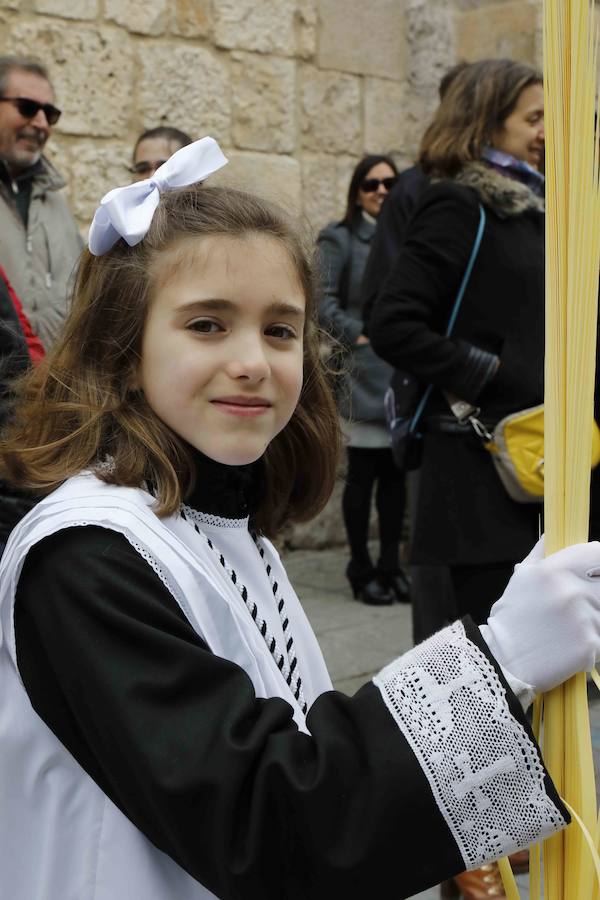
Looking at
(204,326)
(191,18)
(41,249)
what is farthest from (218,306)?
(191,18)

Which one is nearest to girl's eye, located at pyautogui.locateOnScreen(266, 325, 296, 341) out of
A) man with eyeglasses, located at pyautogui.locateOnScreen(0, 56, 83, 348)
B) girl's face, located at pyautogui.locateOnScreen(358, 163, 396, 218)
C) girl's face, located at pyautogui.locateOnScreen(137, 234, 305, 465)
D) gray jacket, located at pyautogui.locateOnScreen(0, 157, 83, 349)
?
girl's face, located at pyautogui.locateOnScreen(137, 234, 305, 465)

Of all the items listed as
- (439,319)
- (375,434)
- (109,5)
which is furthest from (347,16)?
(439,319)

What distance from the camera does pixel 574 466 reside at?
1.17m

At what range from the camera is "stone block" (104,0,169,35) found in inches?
192

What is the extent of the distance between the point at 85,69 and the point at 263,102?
0.92 m

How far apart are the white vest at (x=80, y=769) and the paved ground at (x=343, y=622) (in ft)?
8.21

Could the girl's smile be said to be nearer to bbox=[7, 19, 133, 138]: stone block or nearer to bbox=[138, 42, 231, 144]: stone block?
bbox=[7, 19, 133, 138]: stone block

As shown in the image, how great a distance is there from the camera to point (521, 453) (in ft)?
8.99

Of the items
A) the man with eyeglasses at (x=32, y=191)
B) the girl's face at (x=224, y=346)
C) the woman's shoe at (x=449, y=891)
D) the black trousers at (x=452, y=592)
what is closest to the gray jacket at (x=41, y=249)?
the man with eyeglasses at (x=32, y=191)

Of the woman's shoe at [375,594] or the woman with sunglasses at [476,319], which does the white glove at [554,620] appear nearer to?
the woman with sunglasses at [476,319]

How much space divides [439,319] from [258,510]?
1505 millimetres

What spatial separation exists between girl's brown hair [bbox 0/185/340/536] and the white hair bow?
16 millimetres

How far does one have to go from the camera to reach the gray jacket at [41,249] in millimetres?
3570

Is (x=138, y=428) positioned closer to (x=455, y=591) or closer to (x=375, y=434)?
(x=455, y=591)
